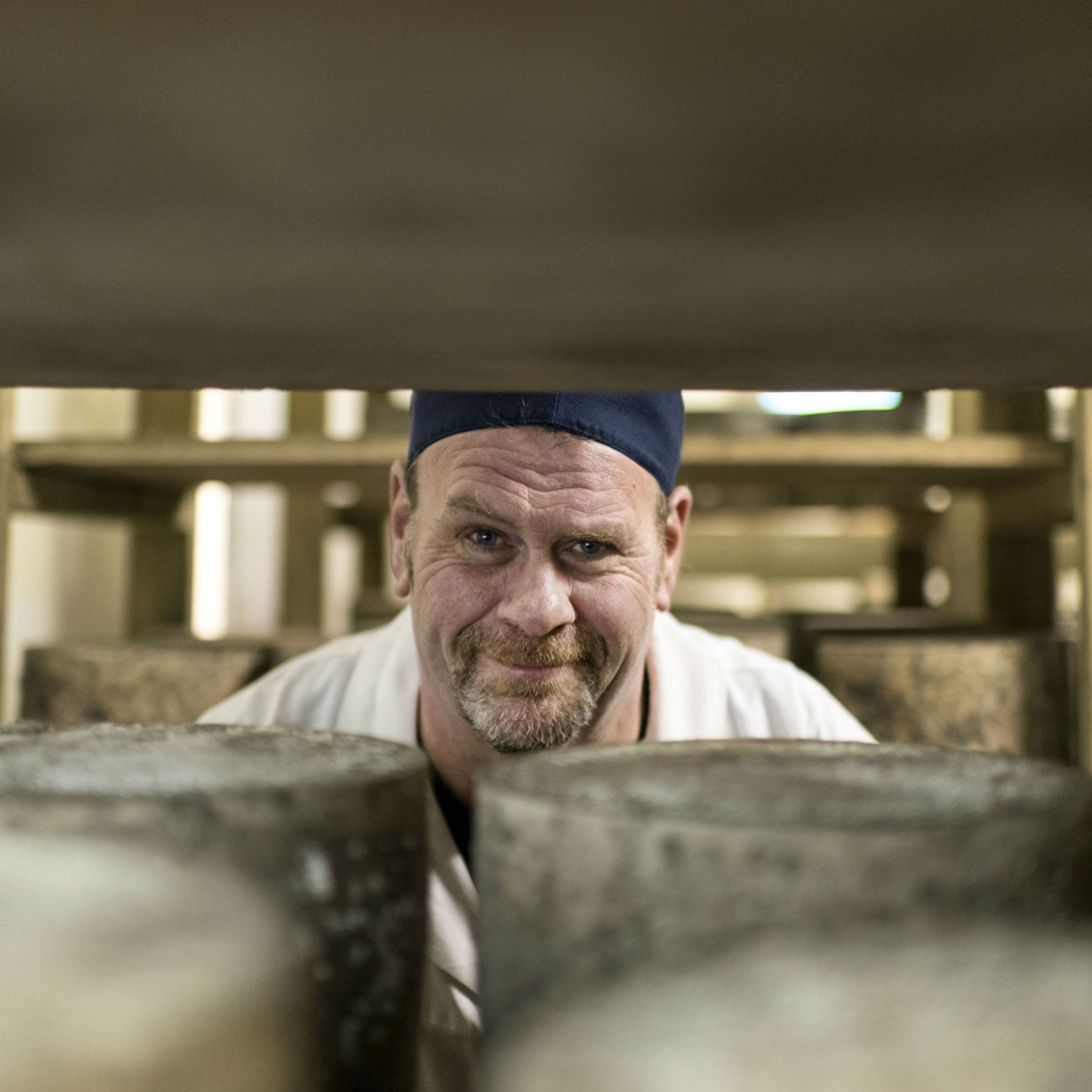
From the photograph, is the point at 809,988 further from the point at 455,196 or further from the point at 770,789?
Answer: the point at 455,196

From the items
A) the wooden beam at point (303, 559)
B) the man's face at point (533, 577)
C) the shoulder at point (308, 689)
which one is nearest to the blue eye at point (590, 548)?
the man's face at point (533, 577)

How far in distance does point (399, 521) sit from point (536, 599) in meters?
0.31

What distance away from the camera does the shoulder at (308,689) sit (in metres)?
1.33

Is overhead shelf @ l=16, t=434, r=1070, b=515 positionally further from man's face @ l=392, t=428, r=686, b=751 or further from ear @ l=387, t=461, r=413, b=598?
→ man's face @ l=392, t=428, r=686, b=751

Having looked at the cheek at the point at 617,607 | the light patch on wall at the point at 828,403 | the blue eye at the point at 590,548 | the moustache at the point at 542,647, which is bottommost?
the moustache at the point at 542,647

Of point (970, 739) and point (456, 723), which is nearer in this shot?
point (456, 723)

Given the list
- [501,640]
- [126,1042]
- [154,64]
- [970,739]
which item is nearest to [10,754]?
[126,1042]

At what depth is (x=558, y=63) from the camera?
0.96ft

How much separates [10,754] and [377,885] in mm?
167

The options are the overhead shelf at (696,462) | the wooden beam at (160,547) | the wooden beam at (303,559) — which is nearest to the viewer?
the overhead shelf at (696,462)

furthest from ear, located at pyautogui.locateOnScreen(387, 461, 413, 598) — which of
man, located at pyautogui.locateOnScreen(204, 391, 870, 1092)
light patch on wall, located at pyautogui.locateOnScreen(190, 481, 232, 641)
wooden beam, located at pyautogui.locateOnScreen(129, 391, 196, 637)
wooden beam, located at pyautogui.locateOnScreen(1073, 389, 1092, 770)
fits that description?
light patch on wall, located at pyautogui.locateOnScreen(190, 481, 232, 641)

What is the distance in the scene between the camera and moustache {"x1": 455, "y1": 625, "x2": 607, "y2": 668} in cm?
114

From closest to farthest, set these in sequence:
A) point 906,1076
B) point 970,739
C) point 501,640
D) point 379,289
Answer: point 906,1076, point 379,289, point 501,640, point 970,739

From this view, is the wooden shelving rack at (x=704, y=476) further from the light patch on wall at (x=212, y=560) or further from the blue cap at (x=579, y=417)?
the light patch on wall at (x=212, y=560)
